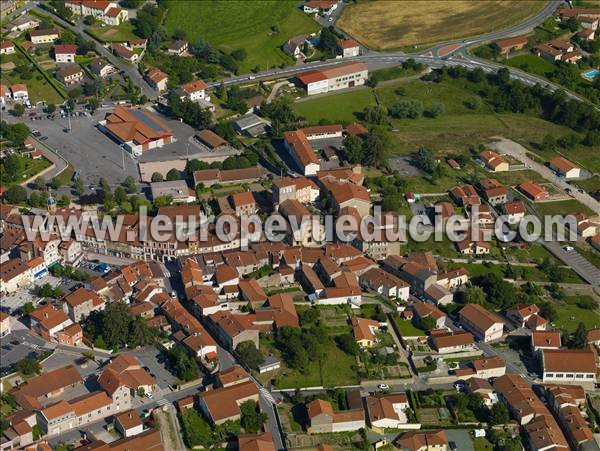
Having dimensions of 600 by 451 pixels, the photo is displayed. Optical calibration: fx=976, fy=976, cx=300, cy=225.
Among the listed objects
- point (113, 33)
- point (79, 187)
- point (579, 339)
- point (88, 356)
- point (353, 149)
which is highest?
point (113, 33)

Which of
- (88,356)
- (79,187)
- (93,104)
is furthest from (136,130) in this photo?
(88,356)

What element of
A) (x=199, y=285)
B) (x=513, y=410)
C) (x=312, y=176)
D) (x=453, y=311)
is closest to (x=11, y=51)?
(x=312, y=176)

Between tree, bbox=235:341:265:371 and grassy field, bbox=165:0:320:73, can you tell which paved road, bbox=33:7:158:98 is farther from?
tree, bbox=235:341:265:371

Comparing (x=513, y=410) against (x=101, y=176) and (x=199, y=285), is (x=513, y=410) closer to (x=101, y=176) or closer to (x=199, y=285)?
(x=199, y=285)

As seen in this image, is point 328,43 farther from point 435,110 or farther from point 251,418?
point 251,418

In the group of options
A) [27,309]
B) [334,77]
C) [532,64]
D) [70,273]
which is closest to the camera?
[27,309]
